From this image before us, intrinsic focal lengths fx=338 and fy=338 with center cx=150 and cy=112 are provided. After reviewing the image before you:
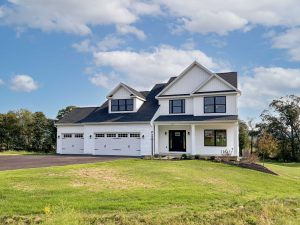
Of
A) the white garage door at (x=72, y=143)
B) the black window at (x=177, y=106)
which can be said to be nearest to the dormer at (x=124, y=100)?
the black window at (x=177, y=106)

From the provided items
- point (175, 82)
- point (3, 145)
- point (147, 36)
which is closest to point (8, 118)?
point (3, 145)

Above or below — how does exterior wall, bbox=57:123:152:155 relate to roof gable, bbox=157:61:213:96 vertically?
below

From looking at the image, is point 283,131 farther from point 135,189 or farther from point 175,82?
point 135,189

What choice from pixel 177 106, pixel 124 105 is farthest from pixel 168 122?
pixel 124 105

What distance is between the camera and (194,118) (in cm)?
2916

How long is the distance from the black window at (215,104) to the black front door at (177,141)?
3192 millimetres

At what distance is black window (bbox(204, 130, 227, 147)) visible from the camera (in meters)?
29.0

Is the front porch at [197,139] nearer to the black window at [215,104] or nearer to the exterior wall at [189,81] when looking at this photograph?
the black window at [215,104]

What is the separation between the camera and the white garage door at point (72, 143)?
33.4 metres

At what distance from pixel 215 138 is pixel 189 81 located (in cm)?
578

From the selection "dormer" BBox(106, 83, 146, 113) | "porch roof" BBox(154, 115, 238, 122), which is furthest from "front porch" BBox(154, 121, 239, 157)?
"dormer" BBox(106, 83, 146, 113)

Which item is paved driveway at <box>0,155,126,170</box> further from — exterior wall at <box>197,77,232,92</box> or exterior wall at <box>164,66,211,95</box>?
exterior wall at <box>197,77,232,92</box>

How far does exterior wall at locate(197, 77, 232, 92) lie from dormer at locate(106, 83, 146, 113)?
251 inches

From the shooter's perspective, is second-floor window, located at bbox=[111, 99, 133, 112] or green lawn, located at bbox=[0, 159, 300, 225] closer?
green lawn, located at bbox=[0, 159, 300, 225]
